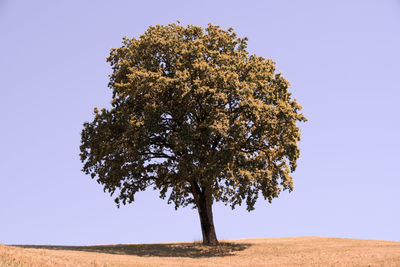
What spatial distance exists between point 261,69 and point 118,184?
51.3ft

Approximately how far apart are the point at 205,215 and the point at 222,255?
5732 mm

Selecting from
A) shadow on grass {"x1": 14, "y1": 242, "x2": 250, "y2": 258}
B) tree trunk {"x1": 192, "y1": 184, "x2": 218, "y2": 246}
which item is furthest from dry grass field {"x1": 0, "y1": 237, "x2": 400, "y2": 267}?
tree trunk {"x1": 192, "y1": 184, "x2": 218, "y2": 246}

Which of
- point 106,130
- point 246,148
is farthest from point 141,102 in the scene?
point 246,148

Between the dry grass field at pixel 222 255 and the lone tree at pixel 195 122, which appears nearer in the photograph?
the dry grass field at pixel 222 255

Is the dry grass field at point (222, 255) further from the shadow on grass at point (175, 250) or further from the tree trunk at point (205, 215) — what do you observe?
the tree trunk at point (205, 215)

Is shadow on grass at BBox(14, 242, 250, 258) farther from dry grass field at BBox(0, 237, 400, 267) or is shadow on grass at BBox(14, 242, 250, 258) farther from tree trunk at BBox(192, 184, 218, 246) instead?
tree trunk at BBox(192, 184, 218, 246)

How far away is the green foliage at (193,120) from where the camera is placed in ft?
117

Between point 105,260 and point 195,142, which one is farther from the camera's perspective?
point 195,142

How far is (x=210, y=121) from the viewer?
36.0 meters

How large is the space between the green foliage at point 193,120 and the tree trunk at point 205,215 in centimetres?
89

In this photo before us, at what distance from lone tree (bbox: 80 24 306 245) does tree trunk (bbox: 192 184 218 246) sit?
0.09 metres

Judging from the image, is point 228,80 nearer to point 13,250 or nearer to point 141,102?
point 141,102

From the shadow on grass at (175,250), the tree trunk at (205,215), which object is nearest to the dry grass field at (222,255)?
the shadow on grass at (175,250)

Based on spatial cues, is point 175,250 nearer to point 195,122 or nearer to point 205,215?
point 205,215
